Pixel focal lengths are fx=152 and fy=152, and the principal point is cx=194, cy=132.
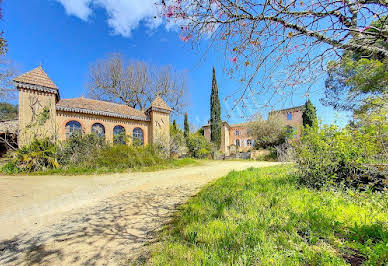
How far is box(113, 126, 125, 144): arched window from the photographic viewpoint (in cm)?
1359

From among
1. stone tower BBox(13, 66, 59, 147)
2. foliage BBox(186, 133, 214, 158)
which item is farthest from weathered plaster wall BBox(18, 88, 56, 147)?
foliage BBox(186, 133, 214, 158)

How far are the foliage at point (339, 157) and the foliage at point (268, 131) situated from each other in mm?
A: 15829

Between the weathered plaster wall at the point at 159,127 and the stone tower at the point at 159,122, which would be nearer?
the weathered plaster wall at the point at 159,127

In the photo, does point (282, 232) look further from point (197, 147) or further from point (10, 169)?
point (197, 147)

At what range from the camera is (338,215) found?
232cm

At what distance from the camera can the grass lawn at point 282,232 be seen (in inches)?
61.3

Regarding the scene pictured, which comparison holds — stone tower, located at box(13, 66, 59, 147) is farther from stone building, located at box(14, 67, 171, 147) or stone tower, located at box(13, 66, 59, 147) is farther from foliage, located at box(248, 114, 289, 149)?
foliage, located at box(248, 114, 289, 149)

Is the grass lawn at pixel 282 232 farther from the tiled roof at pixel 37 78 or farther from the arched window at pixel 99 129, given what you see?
the tiled roof at pixel 37 78

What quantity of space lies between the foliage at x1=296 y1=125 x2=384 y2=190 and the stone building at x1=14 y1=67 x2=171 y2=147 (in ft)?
39.3

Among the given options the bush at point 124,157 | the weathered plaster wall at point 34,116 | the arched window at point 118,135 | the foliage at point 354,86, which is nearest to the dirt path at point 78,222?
the bush at point 124,157

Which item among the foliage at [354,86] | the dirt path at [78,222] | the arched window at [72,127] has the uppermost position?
the foliage at [354,86]

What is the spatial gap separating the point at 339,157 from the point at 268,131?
57.2 ft

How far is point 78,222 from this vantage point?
302cm

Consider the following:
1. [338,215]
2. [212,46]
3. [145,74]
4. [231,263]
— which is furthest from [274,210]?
[145,74]
